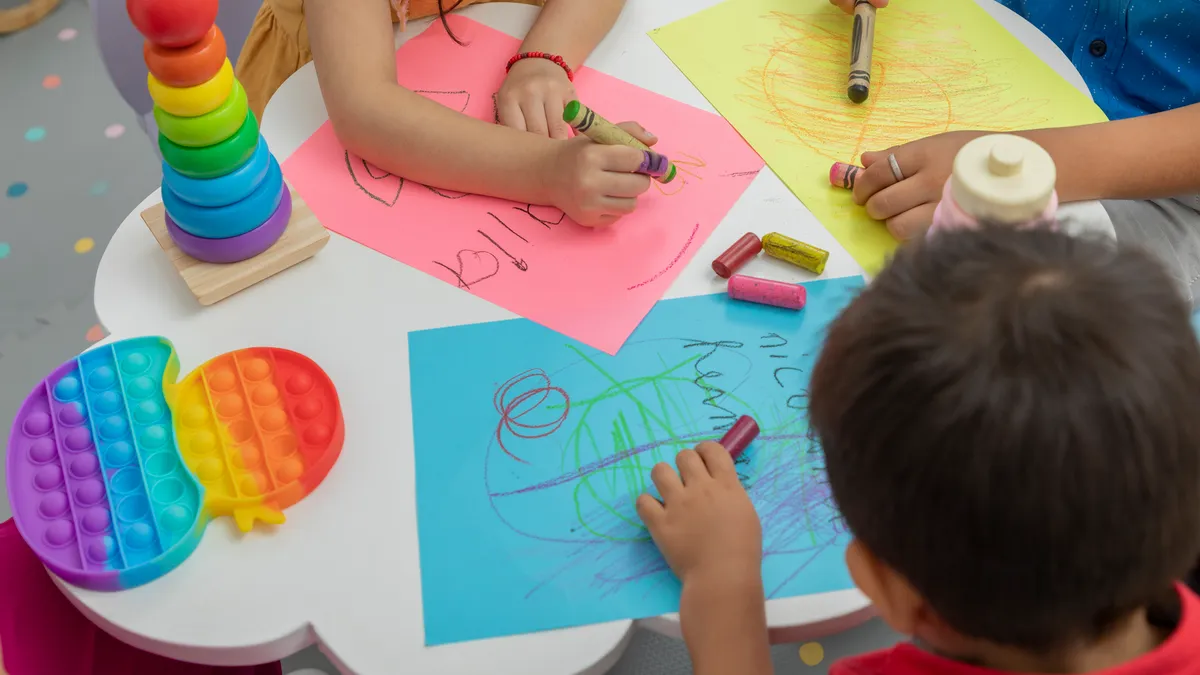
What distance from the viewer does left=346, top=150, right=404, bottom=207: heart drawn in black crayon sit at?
2.69 ft

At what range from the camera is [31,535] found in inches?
23.6

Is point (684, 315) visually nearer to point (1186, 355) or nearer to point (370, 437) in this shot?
point (370, 437)

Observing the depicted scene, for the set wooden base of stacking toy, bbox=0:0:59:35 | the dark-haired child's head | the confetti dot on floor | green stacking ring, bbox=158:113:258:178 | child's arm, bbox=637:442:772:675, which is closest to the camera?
the dark-haired child's head

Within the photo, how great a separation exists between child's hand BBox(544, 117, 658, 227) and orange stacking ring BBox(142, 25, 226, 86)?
0.89 feet

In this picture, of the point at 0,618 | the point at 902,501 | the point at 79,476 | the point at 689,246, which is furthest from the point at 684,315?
the point at 0,618

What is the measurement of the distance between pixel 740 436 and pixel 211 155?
0.42 metres

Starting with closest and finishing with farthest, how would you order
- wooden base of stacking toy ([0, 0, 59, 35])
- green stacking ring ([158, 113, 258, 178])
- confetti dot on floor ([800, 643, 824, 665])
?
1. green stacking ring ([158, 113, 258, 178])
2. confetti dot on floor ([800, 643, 824, 665])
3. wooden base of stacking toy ([0, 0, 59, 35])

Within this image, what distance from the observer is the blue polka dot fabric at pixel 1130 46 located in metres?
1.03

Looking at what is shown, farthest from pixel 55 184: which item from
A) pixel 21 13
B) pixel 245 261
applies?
pixel 245 261

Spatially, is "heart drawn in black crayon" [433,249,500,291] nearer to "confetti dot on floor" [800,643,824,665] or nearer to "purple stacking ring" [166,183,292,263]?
"purple stacking ring" [166,183,292,263]

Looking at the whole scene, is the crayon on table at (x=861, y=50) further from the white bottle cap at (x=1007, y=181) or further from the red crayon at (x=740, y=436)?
the red crayon at (x=740, y=436)

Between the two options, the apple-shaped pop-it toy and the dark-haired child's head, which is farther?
the apple-shaped pop-it toy

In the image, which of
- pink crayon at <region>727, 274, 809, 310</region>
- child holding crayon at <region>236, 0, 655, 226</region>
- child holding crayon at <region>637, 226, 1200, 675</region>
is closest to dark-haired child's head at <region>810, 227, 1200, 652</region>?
child holding crayon at <region>637, 226, 1200, 675</region>

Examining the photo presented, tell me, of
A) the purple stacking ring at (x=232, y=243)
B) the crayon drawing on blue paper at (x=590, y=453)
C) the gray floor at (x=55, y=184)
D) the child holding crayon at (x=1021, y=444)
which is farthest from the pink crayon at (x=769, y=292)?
the gray floor at (x=55, y=184)
